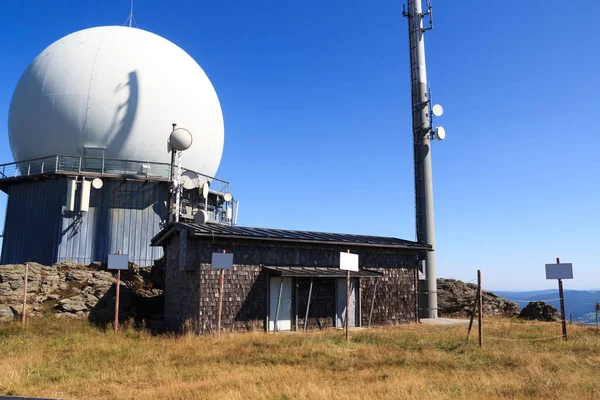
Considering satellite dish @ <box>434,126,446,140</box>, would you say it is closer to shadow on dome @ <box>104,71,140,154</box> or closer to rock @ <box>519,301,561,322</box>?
rock @ <box>519,301,561,322</box>

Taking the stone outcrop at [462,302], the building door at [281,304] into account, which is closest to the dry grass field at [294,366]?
the building door at [281,304]

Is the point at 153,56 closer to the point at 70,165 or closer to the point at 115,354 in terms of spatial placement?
the point at 70,165

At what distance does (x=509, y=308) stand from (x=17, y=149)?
29.4 m

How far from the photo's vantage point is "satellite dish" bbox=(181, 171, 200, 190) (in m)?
26.4

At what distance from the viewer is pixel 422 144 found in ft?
85.4

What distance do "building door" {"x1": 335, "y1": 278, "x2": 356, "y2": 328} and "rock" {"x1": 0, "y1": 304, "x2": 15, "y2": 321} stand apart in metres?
11.9

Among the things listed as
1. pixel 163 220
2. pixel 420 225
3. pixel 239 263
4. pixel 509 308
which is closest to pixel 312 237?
pixel 239 263

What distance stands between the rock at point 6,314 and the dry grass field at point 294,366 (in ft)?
7.06

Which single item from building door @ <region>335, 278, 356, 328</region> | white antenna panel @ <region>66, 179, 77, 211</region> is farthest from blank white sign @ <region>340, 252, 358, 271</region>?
white antenna panel @ <region>66, 179, 77, 211</region>

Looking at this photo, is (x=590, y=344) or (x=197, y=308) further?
(x=197, y=308)

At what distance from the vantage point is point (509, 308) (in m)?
27.4

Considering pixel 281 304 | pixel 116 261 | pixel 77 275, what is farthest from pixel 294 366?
pixel 77 275

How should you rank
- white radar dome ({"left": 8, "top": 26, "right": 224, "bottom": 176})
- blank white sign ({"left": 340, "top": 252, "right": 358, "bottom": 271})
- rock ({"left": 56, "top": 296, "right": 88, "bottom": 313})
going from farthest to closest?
white radar dome ({"left": 8, "top": 26, "right": 224, "bottom": 176})
rock ({"left": 56, "top": 296, "right": 88, "bottom": 313})
blank white sign ({"left": 340, "top": 252, "right": 358, "bottom": 271})

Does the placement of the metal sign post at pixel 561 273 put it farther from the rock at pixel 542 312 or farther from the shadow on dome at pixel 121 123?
the shadow on dome at pixel 121 123
